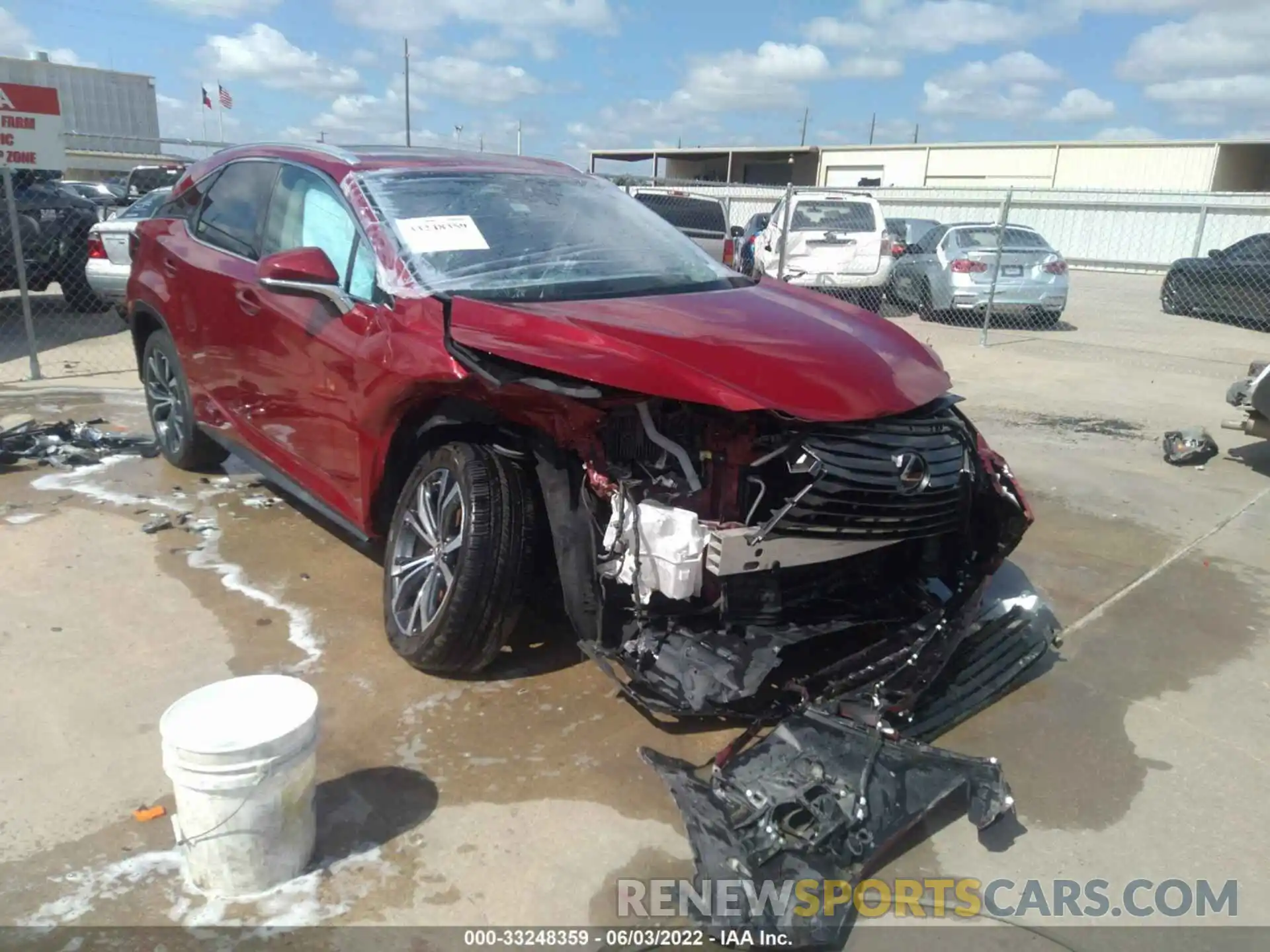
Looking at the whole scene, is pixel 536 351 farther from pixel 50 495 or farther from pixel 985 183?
pixel 985 183

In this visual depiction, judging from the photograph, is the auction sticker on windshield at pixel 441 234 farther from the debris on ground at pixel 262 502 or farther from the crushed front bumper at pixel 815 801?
the debris on ground at pixel 262 502

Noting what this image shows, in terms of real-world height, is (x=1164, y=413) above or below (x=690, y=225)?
below

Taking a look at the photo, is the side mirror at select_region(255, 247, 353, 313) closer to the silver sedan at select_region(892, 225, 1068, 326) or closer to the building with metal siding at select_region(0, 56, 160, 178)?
the silver sedan at select_region(892, 225, 1068, 326)

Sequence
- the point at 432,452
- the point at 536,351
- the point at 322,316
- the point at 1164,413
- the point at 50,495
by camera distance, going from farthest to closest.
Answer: the point at 1164,413
the point at 50,495
the point at 322,316
the point at 432,452
the point at 536,351

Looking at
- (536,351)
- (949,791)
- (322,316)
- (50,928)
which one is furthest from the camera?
(322,316)

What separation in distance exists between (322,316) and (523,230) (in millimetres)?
862

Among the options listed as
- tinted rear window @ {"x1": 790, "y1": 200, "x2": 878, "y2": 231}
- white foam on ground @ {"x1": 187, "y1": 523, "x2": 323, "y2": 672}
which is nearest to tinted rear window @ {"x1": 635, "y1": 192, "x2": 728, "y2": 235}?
tinted rear window @ {"x1": 790, "y1": 200, "x2": 878, "y2": 231}

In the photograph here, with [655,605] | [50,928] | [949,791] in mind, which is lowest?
[50,928]

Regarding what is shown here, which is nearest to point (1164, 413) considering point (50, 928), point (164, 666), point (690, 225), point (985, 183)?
point (690, 225)

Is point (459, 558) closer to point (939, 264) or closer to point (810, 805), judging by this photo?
point (810, 805)

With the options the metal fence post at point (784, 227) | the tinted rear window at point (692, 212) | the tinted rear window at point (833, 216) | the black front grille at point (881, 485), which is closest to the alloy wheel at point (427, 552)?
the black front grille at point (881, 485)

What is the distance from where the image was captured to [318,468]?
13.1 ft

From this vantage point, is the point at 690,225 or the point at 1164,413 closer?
the point at 1164,413

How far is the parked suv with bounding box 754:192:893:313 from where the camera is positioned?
13.6m
